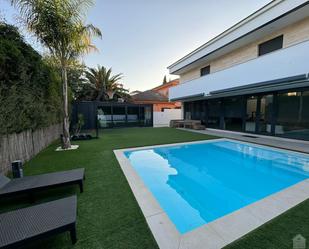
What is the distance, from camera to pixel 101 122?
1720 cm

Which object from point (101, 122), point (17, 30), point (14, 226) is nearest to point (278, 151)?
point (14, 226)

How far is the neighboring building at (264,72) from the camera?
7.88 m

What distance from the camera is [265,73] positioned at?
350 inches

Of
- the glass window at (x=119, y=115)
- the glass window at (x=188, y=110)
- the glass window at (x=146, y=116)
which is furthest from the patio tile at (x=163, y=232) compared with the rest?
the glass window at (x=188, y=110)

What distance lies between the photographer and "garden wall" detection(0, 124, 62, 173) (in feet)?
15.5

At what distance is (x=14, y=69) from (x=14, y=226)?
16.6 feet

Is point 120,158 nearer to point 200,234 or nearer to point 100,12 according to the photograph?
point 200,234

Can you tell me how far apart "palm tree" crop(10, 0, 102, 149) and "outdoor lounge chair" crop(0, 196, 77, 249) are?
624cm

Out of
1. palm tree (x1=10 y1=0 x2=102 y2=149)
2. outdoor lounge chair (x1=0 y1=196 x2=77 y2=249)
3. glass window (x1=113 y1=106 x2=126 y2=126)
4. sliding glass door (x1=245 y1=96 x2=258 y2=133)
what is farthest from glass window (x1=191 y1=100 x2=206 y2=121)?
outdoor lounge chair (x1=0 y1=196 x2=77 y2=249)

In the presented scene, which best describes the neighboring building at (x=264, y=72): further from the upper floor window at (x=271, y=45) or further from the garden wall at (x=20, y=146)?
the garden wall at (x=20, y=146)

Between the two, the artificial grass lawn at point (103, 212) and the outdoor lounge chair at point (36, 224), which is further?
the artificial grass lawn at point (103, 212)

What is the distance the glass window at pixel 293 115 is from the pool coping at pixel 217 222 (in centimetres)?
719

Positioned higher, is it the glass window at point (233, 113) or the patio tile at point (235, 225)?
the glass window at point (233, 113)

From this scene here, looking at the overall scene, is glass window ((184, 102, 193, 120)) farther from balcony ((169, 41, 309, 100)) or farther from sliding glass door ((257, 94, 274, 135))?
sliding glass door ((257, 94, 274, 135))
